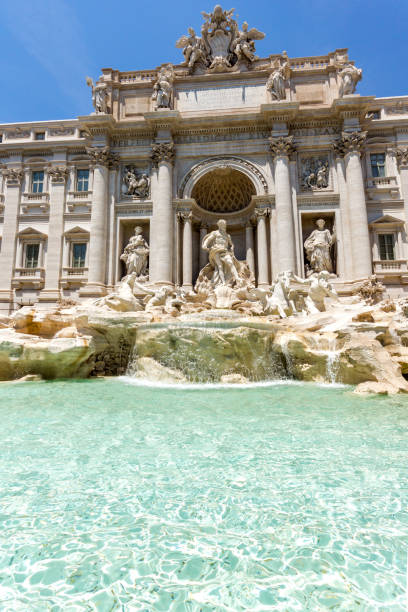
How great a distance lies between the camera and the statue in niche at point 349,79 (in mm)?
17812

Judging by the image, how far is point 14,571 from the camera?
1.76m

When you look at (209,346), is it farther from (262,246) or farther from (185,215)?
(185,215)

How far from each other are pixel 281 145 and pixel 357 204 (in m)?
4.81

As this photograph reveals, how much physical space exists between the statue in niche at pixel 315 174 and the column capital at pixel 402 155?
3648mm

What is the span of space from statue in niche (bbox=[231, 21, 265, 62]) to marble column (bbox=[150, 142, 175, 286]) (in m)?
6.68

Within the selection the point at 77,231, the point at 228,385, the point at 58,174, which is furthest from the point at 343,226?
the point at 58,174

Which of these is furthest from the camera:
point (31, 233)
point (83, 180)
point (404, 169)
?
point (83, 180)

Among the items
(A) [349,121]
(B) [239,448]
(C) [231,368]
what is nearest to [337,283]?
(A) [349,121]

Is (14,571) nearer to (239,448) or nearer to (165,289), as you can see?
(239,448)

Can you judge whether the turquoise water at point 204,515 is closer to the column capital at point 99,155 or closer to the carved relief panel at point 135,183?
the carved relief panel at point 135,183

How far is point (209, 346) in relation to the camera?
29.1 ft

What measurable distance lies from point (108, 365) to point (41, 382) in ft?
7.23

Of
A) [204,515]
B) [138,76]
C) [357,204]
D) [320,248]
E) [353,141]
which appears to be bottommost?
[204,515]

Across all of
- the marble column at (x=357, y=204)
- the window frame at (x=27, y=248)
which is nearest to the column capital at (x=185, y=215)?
the marble column at (x=357, y=204)
